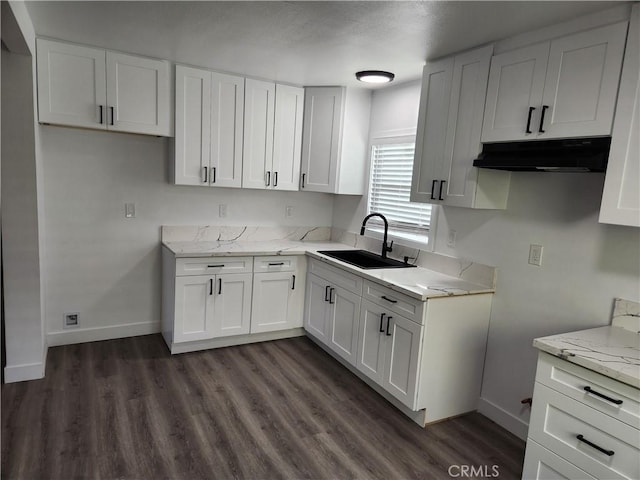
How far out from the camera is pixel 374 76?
3154 mm

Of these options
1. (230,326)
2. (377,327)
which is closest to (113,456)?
(230,326)

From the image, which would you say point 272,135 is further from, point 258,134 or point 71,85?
point 71,85

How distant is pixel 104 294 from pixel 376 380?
95.4 inches

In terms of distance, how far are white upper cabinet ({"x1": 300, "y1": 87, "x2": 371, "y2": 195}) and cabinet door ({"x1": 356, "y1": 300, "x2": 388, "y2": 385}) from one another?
4.42ft

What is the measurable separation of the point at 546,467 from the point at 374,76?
106 inches

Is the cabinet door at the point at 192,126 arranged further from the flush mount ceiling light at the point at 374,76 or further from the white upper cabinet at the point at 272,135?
the flush mount ceiling light at the point at 374,76

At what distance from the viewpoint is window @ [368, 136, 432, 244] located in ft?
11.1

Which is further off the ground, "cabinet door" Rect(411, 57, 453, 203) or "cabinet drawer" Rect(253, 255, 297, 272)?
"cabinet door" Rect(411, 57, 453, 203)

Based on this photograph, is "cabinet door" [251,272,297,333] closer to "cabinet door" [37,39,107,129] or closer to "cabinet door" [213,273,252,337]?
"cabinet door" [213,273,252,337]

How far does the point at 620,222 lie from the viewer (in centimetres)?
183

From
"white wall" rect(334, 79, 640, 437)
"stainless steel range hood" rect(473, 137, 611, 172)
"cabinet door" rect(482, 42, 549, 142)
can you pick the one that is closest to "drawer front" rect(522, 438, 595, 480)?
"white wall" rect(334, 79, 640, 437)

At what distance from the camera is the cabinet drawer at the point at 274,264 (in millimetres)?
3584

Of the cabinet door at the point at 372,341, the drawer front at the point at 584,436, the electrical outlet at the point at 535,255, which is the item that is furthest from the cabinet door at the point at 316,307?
the drawer front at the point at 584,436

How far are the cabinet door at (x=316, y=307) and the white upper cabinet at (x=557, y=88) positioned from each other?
1.81 meters
